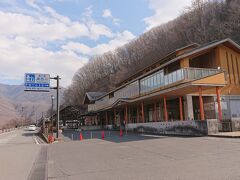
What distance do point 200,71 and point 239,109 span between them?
25.4ft

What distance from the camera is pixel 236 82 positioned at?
29.4m

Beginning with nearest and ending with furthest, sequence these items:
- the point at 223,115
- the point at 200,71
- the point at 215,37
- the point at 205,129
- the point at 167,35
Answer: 1. the point at 205,129
2. the point at 200,71
3. the point at 223,115
4. the point at 215,37
5. the point at 167,35

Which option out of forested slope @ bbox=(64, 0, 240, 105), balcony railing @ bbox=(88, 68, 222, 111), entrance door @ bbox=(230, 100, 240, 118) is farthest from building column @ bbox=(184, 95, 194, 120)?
forested slope @ bbox=(64, 0, 240, 105)

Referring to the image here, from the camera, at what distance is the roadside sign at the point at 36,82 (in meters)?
26.4

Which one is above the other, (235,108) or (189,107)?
(189,107)

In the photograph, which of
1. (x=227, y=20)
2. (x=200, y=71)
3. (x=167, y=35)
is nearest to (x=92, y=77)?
(x=167, y=35)

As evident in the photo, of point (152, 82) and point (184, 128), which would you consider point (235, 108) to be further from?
point (152, 82)

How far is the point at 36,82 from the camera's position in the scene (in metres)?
26.6

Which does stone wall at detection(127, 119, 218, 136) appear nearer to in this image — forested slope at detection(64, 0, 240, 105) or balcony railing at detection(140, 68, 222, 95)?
balcony railing at detection(140, 68, 222, 95)

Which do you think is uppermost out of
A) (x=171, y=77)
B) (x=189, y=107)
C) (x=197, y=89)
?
(x=171, y=77)

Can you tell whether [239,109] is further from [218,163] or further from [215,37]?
[215,37]

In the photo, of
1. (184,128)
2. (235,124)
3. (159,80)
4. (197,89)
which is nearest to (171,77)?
(197,89)

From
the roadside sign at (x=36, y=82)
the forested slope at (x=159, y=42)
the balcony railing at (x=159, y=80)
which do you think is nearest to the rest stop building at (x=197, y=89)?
the balcony railing at (x=159, y=80)

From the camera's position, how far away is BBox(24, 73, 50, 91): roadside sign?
86.5 feet
